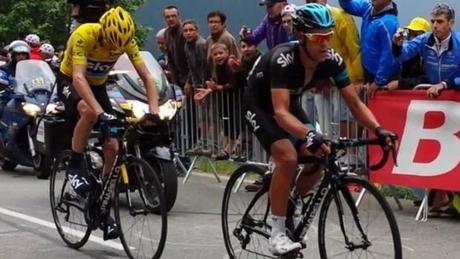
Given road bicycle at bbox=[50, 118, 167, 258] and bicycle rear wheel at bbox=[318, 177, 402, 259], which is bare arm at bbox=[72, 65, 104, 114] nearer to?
road bicycle at bbox=[50, 118, 167, 258]

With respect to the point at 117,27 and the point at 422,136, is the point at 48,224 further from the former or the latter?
the point at 422,136

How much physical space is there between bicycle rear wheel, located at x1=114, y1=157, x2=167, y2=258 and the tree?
2204 cm

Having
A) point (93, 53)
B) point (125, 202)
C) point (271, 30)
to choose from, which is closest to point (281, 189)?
point (125, 202)

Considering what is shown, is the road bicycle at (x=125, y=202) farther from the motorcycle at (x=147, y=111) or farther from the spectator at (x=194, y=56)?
the spectator at (x=194, y=56)

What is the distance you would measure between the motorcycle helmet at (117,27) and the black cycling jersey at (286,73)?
4.14ft

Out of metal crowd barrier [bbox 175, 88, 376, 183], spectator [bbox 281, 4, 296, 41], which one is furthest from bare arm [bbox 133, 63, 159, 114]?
metal crowd barrier [bbox 175, 88, 376, 183]

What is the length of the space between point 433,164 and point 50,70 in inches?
238

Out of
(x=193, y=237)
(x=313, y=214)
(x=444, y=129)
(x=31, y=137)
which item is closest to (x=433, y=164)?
(x=444, y=129)

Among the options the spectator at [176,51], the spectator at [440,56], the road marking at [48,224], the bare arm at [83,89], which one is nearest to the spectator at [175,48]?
the spectator at [176,51]

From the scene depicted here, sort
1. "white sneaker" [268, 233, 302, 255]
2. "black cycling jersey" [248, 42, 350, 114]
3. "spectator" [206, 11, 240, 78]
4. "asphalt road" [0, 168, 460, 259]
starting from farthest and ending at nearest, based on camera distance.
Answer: "spectator" [206, 11, 240, 78]
"asphalt road" [0, 168, 460, 259]
"white sneaker" [268, 233, 302, 255]
"black cycling jersey" [248, 42, 350, 114]

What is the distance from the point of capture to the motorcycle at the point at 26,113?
1203 centimetres

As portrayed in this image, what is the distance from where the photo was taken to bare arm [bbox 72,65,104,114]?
679 cm

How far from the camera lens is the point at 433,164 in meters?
8.70

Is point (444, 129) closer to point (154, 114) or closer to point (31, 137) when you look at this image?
point (154, 114)
